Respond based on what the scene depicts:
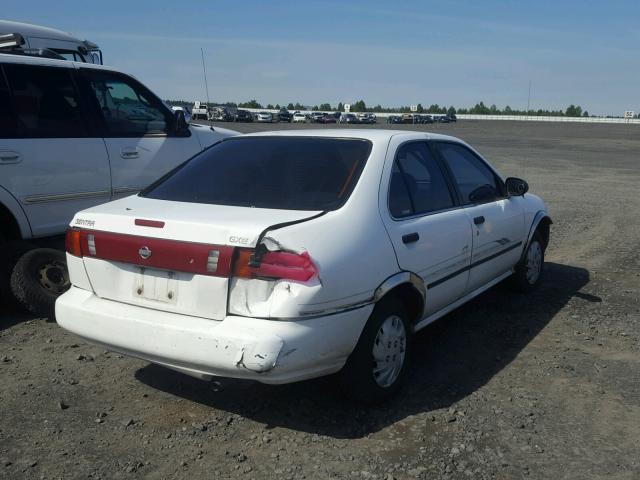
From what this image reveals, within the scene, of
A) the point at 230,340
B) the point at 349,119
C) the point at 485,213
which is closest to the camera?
the point at 230,340

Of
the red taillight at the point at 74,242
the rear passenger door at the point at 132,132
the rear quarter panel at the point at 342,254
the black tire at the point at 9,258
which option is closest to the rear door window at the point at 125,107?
the rear passenger door at the point at 132,132

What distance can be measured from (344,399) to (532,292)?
309cm

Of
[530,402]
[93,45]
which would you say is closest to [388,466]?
[530,402]

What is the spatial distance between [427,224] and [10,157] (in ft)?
11.0

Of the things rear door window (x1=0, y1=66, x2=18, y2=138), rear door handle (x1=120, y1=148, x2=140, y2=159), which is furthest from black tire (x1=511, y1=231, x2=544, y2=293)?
rear door window (x1=0, y1=66, x2=18, y2=138)

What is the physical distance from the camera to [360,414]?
3.66m

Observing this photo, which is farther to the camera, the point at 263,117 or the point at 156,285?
the point at 263,117

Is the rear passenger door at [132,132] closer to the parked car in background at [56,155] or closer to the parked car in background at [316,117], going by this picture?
the parked car in background at [56,155]

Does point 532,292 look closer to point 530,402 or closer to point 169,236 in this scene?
point 530,402

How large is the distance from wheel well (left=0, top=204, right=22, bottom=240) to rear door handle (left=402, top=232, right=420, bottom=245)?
331 cm

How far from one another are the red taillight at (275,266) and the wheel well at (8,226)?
293 centimetres

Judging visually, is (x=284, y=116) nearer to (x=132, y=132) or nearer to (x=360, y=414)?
(x=132, y=132)

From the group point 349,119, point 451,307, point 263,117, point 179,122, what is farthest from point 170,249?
point 349,119

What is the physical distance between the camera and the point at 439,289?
4.20 meters
